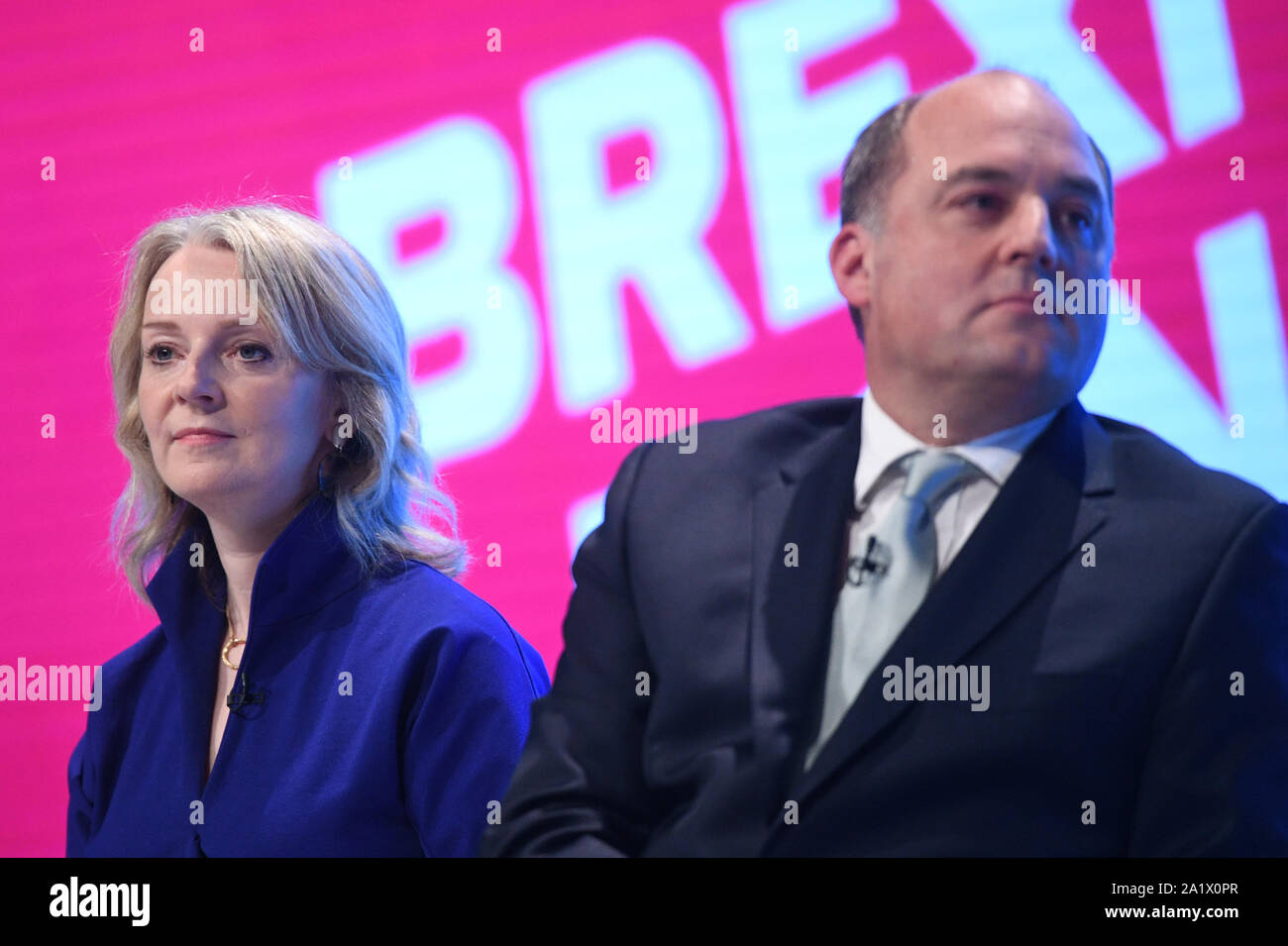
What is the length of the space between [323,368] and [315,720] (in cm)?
56

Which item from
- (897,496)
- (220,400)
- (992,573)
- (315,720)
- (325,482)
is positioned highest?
(220,400)

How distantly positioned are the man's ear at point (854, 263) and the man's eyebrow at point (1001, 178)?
130 millimetres

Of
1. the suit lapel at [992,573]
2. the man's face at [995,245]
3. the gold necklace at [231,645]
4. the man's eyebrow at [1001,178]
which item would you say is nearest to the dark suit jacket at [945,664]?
the suit lapel at [992,573]

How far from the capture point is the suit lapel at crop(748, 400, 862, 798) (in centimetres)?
154

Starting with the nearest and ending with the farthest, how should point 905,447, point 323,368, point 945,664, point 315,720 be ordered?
point 945,664 < point 905,447 < point 315,720 < point 323,368

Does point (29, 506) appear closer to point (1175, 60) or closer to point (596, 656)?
point (596, 656)

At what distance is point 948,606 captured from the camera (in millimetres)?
1521

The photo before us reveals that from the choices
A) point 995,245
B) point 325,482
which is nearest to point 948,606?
point 995,245

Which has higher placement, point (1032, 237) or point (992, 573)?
point (1032, 237)

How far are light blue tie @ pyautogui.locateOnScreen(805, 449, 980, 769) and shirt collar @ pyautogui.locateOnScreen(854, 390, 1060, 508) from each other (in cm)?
1

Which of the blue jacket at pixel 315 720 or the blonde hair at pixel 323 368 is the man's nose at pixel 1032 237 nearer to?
the blue jacket at pixel 315 720

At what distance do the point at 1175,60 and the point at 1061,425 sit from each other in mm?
1188

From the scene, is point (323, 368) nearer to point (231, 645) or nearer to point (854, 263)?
point (231, 645)

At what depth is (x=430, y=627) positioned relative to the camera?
1955 millimetres
